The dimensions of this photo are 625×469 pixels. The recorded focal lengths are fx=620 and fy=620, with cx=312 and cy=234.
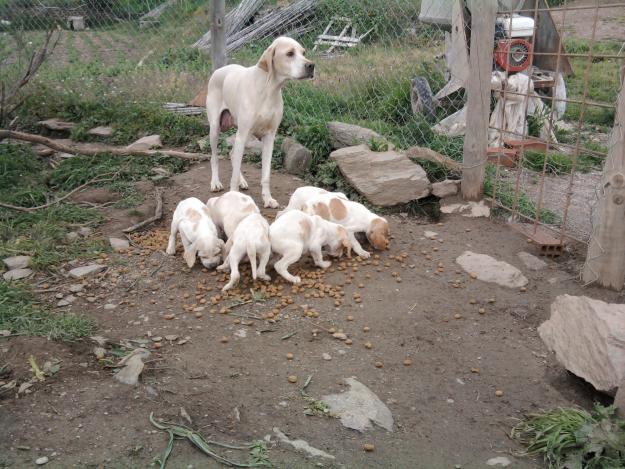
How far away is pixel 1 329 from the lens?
133 inches

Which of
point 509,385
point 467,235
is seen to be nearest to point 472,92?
point 467,235

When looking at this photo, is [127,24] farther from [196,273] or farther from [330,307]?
[330,307]

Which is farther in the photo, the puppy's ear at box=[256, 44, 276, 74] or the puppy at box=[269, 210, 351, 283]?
the puppy's ear at box=[256, 44, 276, 74]

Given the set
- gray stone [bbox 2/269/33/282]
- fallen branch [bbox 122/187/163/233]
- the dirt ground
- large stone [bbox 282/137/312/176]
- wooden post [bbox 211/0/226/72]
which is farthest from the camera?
wooden post [bbox 211/0/226/72]

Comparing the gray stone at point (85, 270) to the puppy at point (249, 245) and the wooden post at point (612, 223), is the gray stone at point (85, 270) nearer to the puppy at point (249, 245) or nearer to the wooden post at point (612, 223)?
the puppy at point (249, 245)

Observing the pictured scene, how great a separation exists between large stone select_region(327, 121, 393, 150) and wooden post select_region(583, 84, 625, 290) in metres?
2.59

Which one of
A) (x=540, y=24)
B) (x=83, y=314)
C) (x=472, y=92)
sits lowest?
(x=83, y=314)

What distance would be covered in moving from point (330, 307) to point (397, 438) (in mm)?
1293

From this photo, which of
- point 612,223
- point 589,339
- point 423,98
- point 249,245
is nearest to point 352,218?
point 249,245

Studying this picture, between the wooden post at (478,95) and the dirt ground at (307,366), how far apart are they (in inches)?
35.0

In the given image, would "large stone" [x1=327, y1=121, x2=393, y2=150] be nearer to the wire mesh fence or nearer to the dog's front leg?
the wire mesh fence

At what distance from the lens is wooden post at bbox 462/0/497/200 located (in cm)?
520

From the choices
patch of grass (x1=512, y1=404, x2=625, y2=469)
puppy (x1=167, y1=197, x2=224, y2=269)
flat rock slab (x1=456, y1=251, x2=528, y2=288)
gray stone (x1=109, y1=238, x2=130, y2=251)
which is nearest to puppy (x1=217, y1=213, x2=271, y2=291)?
puppy (x1=167, y1=197, x2=224, y2=269)

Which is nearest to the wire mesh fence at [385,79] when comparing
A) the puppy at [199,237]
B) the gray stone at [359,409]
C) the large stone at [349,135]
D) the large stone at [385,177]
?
the large stone at [349,135]
